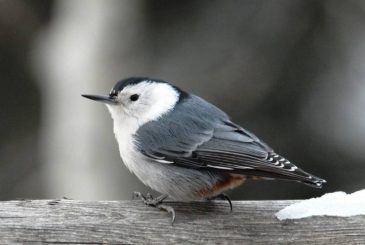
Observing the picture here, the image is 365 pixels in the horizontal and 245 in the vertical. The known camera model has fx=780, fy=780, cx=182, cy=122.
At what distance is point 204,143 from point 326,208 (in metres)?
0.62

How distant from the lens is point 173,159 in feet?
11.3

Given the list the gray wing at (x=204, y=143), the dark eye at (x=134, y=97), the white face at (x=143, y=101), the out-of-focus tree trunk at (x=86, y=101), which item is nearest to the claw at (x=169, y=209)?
the gray wing at (x=204, y=143)

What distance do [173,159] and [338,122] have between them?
3.38 meters

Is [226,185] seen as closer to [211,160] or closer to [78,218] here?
[211,160]

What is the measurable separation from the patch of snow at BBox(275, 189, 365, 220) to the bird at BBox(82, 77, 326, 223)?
16 centimetres

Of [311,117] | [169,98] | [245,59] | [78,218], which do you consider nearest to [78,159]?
[245,59]

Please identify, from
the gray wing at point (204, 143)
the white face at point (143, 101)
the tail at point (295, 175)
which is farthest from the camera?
the white face at point (143, 101)

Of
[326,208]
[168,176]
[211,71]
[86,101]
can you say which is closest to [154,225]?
[168,176]

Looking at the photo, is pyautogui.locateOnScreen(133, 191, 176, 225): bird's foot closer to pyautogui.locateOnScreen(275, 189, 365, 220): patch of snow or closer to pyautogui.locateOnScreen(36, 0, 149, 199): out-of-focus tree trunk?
pyautogui.locateOnScreen(275, 189, 365, 220): patch of snow

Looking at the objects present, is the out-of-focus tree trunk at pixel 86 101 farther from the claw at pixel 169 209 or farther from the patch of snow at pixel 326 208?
the patch of snow at pixel 326 208

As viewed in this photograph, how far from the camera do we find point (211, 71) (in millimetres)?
6320

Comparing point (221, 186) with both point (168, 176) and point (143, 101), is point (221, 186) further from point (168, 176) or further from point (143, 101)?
point (143, 101)

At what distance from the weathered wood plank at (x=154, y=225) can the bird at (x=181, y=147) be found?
123 millimetres

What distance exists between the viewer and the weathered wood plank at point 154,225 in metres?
2.93
